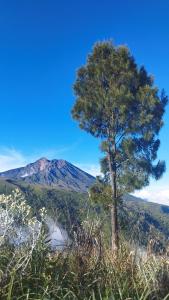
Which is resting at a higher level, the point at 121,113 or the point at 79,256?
the point at 121,113

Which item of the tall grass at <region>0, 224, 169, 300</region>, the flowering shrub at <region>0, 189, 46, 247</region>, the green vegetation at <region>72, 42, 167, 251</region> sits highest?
the green vegetation at <region>72, 42, 167, 251</region>

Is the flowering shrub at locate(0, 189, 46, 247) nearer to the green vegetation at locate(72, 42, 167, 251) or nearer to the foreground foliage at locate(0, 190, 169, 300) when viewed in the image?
the foreground foliage at locate(0, 190, 169, 300)

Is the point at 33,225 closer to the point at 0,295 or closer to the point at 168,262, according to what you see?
the point at 0,295

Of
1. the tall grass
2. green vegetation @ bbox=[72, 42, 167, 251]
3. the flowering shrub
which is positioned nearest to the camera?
the tall grass

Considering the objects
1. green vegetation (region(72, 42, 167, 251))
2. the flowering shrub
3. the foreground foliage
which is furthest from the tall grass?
green vegetation (region(72, 42, 167, 251))

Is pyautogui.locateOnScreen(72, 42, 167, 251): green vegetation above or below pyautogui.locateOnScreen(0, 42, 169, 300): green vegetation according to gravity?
above

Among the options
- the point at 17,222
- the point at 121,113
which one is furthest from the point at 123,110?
the point at 17,222

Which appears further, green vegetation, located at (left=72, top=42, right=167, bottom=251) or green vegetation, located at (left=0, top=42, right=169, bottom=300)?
green vegetation, located at (left=72, top=42, right=167, bottom=251)

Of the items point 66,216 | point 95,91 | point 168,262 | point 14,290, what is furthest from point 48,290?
point 95,91

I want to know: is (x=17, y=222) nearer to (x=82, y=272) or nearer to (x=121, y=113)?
(x=82, y=272)

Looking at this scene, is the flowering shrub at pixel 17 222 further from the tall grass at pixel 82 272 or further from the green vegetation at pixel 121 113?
the green vegetation at pixel 121 113

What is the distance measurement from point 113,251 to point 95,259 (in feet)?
3.11

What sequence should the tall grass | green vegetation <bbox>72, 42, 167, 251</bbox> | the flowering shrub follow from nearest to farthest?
the tall grass → the flowering shrub → green vegetation <bbox>72, 42, 167, 251</bbox>

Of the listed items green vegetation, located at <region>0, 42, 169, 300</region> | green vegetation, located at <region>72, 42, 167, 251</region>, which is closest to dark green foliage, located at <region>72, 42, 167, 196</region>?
green vegetation, located at <region>72, 42, 167, 251</region>
